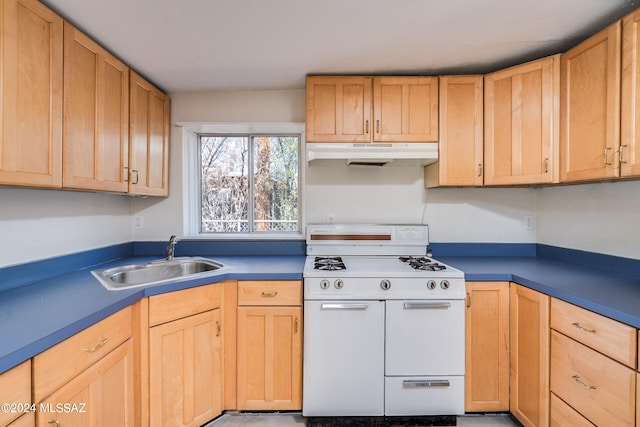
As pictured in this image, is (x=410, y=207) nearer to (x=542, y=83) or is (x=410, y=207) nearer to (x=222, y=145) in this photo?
(x=542, y=83)

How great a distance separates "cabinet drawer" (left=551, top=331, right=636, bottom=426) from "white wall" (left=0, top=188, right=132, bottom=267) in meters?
Answer: 2.70

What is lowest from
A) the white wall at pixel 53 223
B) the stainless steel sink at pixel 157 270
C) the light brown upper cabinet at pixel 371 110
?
the stainless steel sink at pixel 157 270

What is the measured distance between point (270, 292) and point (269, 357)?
40 centimetres

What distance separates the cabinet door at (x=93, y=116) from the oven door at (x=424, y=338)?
1768 mm

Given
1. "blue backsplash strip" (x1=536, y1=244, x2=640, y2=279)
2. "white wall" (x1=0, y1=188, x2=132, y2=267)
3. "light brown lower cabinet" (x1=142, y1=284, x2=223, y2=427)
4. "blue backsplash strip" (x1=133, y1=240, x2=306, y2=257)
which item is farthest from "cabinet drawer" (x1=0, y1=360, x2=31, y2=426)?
"blue backsplash strip" (x1=536, y1=244, x2=640, y2=279)

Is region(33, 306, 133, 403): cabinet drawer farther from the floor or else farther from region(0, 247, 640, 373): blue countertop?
the floor

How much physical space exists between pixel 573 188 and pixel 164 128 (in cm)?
303

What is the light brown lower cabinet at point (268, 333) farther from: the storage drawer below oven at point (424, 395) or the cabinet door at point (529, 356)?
the cabinet door at point (529, 356)

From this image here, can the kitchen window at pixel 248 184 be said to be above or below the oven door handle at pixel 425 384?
above

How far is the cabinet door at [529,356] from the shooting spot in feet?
4.85

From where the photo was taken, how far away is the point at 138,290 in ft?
4.55

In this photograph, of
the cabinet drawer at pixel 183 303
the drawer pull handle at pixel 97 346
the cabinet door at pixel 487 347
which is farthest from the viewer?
the cabinet door at pixel 487 347

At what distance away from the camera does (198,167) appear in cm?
248

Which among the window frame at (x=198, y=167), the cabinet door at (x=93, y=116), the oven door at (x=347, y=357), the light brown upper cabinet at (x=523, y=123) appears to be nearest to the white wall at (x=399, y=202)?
the window frame at (x=198, y=167)
